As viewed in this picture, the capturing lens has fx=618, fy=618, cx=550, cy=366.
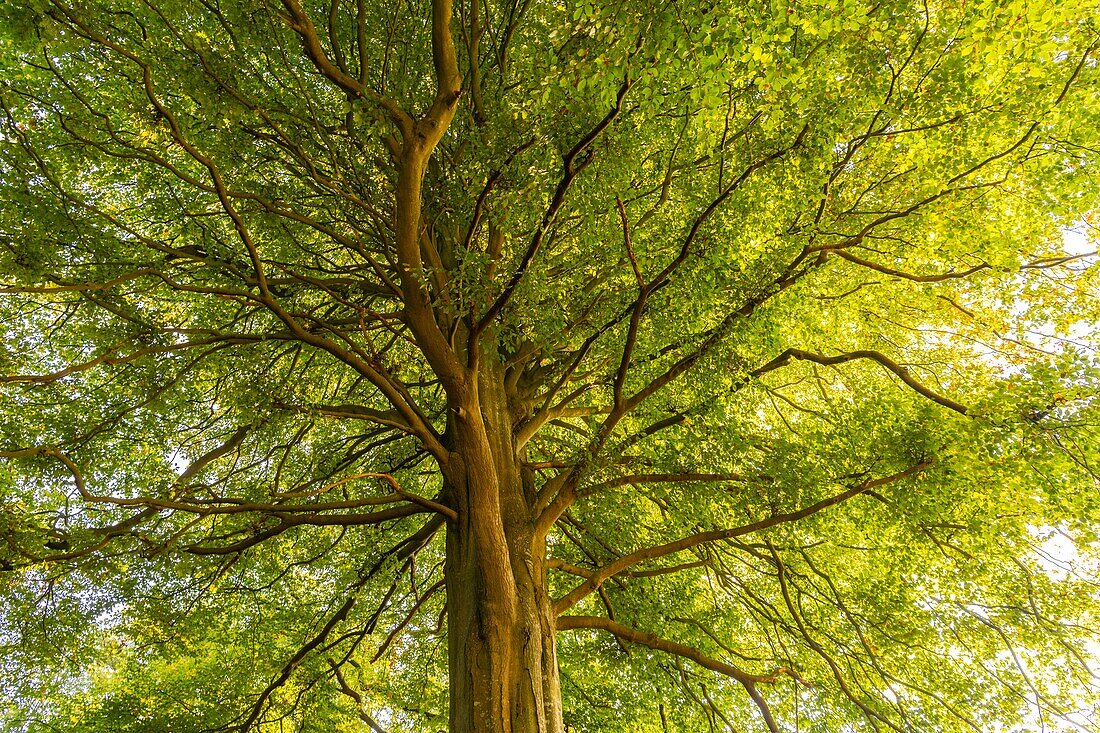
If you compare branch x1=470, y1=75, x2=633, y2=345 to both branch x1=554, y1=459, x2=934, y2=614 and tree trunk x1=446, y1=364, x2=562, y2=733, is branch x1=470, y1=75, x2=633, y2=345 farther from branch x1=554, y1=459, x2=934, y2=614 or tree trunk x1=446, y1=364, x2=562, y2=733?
branch x1=554, y1=459, x2=934, y2=614

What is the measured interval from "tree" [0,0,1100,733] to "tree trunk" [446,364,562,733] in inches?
Result: 1.5

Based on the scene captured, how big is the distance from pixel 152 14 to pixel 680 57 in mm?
4724

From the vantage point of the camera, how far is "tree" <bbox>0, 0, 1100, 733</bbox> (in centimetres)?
452

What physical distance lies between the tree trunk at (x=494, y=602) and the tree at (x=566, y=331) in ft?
0.12

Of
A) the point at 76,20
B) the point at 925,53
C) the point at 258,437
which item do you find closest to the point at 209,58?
the point at 76,20

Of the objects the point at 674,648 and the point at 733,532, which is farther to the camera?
the point at 674,648

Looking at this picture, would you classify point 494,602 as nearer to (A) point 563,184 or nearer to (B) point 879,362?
(A) point 563,184

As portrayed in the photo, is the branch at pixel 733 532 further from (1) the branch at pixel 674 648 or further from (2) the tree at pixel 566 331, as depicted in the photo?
(1) the branch at pixel 674 648

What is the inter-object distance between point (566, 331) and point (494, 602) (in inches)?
95.0

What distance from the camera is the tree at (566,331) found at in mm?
4516

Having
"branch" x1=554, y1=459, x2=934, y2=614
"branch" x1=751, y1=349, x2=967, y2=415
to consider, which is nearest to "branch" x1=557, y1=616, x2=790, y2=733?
"branch" x1=554, y1=459, x2=934, y2=614

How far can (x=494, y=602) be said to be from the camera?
475cm

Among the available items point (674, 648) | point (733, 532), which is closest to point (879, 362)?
point (733, 532)

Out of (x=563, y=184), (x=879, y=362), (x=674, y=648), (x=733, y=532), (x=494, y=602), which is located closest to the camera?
(x=563, y=184)
